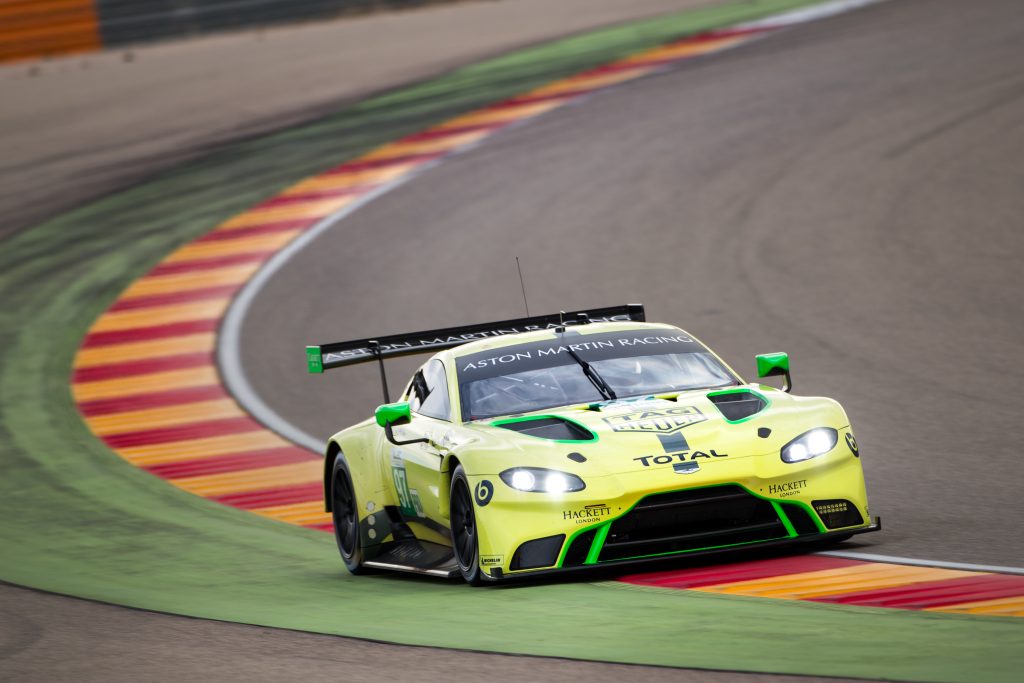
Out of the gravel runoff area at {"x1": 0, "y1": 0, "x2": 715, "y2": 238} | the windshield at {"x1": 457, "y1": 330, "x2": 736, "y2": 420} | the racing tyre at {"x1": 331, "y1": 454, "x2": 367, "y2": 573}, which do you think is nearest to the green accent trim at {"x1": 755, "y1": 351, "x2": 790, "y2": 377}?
the windshield at {"x1": 457, "y1": 330, "x2": 736, "y2": 420}

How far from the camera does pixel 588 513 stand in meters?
7.43

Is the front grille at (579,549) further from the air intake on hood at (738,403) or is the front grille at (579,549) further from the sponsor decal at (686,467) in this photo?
the air intake on hood at (738,403)

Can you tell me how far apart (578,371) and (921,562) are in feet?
6.81

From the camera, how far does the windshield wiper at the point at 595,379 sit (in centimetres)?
849

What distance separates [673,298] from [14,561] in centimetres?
767

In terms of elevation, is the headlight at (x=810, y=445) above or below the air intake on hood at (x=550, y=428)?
below

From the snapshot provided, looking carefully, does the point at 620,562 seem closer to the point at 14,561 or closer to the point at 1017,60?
the point at 14,561

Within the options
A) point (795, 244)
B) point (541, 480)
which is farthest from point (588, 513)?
point (795, 244)

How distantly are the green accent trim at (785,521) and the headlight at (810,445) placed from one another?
0.68 ft

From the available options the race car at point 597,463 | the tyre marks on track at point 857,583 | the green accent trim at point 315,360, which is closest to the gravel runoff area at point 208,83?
the green accent trim at point 315,360

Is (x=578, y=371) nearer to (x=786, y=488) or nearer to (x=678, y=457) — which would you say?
(x=678, y=457)

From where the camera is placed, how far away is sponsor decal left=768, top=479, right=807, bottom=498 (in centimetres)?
754

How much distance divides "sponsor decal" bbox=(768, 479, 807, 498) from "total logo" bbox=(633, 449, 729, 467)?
0.82 ft

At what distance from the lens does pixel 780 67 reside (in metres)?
23.8
